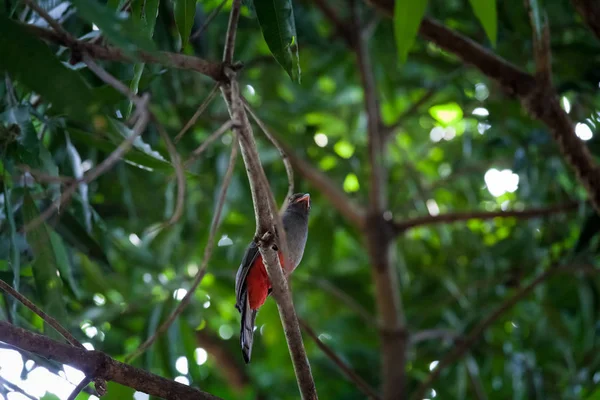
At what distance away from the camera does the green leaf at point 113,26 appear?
5.42ft

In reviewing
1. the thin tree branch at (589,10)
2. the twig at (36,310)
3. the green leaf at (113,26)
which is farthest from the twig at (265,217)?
the thin tree branch at (589,10)

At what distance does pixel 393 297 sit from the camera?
207 inches

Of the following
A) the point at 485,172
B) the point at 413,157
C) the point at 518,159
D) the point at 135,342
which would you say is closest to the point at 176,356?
the point at 135,342

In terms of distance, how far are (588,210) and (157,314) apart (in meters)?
2.62

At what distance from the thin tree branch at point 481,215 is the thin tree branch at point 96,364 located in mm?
2635

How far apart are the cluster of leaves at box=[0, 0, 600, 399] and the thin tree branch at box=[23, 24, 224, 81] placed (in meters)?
0.79

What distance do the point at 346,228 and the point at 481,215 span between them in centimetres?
177

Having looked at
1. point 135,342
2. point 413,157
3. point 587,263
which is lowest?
point 135,342

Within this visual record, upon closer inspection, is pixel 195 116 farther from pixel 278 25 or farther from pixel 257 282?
pixel 257 282

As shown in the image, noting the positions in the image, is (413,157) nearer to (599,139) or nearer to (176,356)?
(599,139)

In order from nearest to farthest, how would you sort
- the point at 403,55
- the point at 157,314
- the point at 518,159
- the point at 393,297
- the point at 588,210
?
the point at 403,55 < the point at 157,314 < the point at 588,210 < the point at 518,159 < the point at 393,297

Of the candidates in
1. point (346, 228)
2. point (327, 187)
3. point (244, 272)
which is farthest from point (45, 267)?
point (346, 228)

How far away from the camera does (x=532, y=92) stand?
11.9 feet

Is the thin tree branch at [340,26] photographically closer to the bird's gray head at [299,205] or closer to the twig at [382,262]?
the twig at [382,262]
